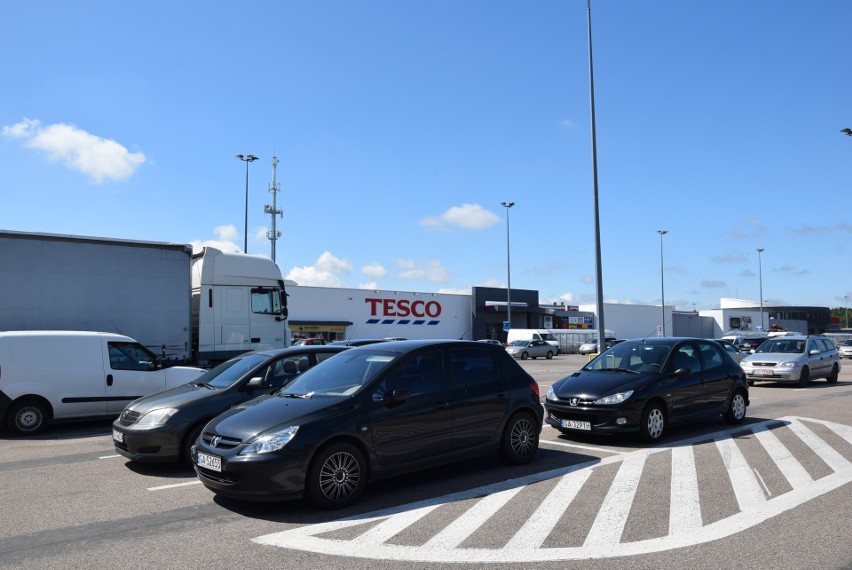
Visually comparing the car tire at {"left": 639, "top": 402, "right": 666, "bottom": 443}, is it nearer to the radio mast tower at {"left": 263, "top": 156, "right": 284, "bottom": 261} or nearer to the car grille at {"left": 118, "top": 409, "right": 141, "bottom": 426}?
the car grille at {"left": 118, "top": 409, "right": 141, "bottom": 426}

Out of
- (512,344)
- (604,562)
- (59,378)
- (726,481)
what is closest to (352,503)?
(604,562)

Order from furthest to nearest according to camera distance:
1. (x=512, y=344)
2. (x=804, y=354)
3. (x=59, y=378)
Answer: (x=512, y=344), (x=804, y=354), (x=59, y=378)

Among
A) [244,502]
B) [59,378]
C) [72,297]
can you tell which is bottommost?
[244,502]

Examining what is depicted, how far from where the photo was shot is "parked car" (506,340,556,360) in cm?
4650

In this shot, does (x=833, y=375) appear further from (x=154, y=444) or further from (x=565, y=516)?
(x=154, y=444)

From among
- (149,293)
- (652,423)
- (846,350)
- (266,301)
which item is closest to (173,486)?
(652,423)

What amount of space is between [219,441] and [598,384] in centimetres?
567

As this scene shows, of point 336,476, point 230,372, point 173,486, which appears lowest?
point 173,486

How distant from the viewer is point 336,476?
243 inches

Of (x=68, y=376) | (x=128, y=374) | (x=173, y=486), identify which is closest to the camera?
(x=173, y=486)

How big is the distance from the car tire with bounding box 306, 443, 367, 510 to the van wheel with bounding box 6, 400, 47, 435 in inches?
301

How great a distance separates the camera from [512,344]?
4822 centimetres

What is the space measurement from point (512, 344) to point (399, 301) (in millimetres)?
10291

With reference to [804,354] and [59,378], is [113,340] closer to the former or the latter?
[59,378]
